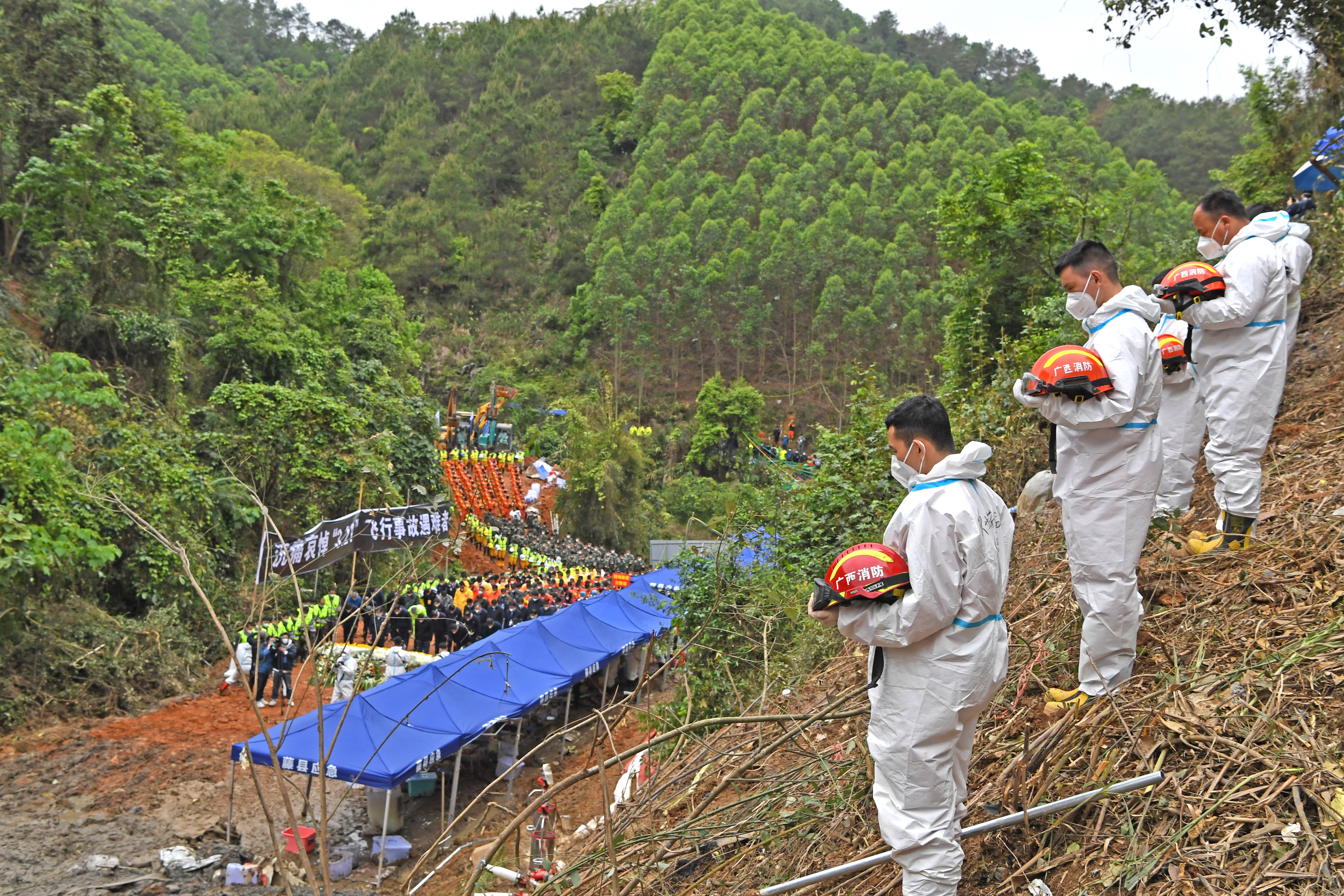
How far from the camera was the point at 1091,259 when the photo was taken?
3898mm

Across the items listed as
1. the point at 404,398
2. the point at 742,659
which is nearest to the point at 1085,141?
the point at 404,398

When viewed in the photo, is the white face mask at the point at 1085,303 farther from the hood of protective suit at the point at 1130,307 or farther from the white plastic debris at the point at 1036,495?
the white plastic debris at the point at 1036,495

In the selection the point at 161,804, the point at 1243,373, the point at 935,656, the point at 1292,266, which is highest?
the point at 1292,266

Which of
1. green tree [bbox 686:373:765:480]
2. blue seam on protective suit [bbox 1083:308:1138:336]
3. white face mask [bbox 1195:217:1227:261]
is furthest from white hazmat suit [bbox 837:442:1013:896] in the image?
green tree [bbox 686:373:765:480]

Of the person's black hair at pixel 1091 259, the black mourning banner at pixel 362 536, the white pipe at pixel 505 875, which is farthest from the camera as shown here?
the black mourning banner at pixel 362 536

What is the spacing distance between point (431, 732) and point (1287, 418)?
24.1ft

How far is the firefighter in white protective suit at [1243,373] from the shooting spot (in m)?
4.45

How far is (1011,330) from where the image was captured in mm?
10695

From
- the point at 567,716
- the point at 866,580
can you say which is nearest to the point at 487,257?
the point at 567,716

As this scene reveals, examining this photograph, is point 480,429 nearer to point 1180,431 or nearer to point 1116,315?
point 1180,431

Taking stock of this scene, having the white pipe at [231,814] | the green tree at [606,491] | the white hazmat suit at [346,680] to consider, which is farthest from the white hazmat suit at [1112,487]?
the green tree at [606,491]

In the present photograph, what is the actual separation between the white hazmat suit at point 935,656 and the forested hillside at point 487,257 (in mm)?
2659

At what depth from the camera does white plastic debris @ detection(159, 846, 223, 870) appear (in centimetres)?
749

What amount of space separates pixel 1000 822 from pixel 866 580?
99 centimetres
